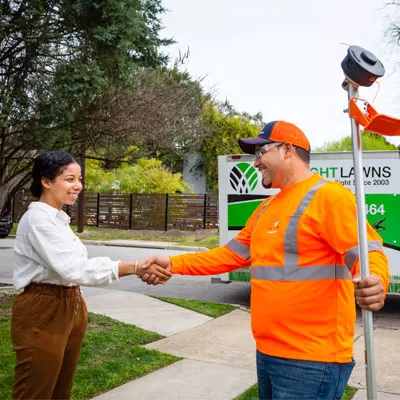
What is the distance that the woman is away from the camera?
112 inches

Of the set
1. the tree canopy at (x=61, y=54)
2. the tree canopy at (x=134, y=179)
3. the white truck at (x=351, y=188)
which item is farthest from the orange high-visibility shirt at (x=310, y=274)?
the tree canopy at (x=134, y=179)

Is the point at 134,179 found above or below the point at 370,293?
above

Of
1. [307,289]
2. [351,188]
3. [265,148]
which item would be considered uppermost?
[351,188]

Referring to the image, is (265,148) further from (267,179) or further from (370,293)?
(370,293)

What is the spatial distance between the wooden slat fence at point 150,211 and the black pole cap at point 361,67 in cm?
2410

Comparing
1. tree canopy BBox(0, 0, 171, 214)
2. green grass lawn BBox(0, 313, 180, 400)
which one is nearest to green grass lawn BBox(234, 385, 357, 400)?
green grass lawn BBox(0, 313, 180, 400)

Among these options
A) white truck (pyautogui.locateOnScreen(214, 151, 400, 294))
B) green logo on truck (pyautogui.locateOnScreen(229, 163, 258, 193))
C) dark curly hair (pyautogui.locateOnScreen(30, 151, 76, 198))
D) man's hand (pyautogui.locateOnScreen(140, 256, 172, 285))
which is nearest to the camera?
dark curly hair (pyautogui.locateOnScreen(30, 151, 76, 198))

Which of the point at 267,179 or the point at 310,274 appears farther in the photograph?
the point at 267,179

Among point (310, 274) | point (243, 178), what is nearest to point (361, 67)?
point (310, 274)

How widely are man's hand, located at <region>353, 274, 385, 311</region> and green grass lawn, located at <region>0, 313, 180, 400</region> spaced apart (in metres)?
3.37

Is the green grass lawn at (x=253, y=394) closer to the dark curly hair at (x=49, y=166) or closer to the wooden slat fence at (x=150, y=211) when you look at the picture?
the dark curly hair at (x=49, y=166)

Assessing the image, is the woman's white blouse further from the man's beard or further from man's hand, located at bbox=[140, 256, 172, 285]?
the man's beard

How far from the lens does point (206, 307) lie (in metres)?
9.10

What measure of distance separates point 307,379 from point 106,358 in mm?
3868
